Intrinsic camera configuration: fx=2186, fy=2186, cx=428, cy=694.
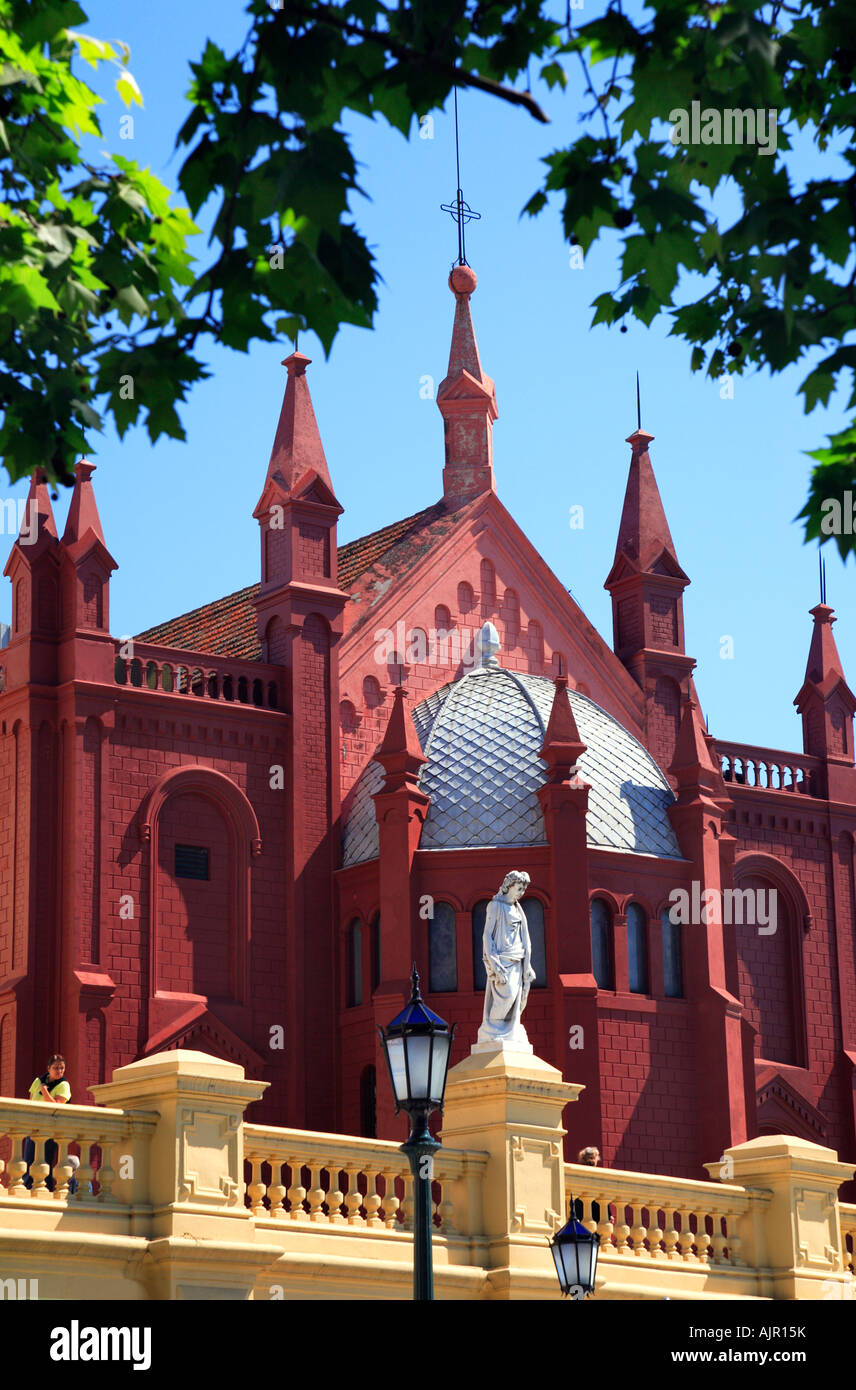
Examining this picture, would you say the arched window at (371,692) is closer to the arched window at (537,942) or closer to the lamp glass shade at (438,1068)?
the arched window at (537,942)

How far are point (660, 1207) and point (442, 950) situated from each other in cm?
1182

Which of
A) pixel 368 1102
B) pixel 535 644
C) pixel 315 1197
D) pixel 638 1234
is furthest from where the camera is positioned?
pixel 535 644

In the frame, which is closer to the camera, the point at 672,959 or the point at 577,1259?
the point at 577,1259

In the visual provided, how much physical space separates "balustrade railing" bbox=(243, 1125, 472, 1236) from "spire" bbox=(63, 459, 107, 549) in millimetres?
15404

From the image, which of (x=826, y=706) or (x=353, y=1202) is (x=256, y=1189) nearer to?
(x=353, y=1202)

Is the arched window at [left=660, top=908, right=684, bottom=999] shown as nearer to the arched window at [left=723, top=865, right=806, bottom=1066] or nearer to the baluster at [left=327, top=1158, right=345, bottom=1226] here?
the arched window at [left=723, top=865, right=806, bottom=1066]

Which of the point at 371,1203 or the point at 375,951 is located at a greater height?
the point at 375,951

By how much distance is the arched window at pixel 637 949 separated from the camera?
3566 centimetres

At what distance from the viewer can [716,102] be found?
8.52 metres

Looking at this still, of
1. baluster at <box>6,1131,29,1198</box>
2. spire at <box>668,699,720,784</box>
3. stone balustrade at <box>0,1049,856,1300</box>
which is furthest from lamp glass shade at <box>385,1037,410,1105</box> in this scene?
spire at <box>668,699,720,784</box>

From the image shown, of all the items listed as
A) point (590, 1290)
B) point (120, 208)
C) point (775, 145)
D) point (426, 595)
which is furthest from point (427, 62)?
point (426, 595)

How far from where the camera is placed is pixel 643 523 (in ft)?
137

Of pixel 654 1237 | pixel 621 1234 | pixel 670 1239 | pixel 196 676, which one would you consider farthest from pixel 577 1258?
pixel 196 676

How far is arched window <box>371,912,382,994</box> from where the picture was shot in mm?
35156
